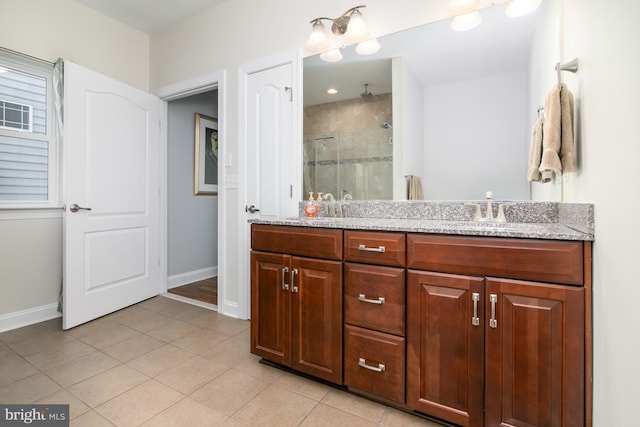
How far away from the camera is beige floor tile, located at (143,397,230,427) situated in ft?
4.46

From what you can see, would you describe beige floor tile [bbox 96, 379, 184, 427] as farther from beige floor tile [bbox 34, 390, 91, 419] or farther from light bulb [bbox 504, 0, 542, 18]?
light bulb [bbox 504, 0, 542, 18]

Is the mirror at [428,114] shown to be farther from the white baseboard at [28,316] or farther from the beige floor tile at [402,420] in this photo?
the white baseboard at [28,316]

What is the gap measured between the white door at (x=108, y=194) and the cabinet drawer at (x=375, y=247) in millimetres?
2300

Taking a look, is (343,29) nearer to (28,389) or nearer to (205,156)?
(205,156)

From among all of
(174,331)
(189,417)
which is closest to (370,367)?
(189,417)

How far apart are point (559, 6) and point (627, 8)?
0.87 meters

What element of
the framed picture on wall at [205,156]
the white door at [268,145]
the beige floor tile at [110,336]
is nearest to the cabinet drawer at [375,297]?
the white door at [268,145]

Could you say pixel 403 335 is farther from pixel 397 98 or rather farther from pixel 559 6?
pixel 559 6

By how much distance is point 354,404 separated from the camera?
1489 mm

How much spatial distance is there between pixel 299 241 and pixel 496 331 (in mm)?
962

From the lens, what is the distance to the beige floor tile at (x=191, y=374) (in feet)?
5.42

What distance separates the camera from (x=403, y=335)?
1.35 metres

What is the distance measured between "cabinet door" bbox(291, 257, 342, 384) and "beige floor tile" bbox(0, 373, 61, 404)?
1265 millimetres

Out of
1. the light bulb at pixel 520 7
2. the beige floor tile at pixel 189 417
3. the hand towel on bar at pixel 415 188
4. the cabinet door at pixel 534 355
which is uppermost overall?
the light bulb at pixel 520 7
